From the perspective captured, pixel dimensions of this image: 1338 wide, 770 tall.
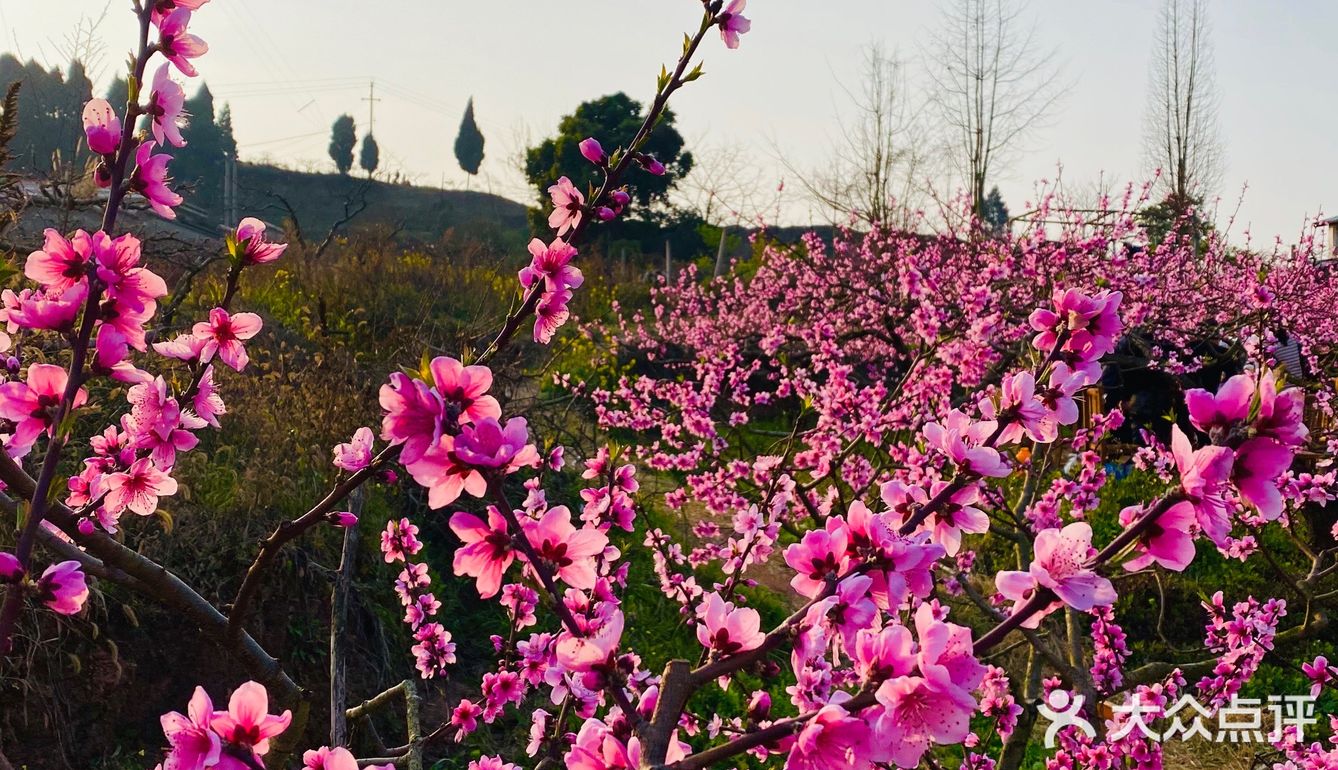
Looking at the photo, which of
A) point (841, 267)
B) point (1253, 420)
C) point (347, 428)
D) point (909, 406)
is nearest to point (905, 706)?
point (1253, 420)

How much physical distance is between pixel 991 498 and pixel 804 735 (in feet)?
11.8

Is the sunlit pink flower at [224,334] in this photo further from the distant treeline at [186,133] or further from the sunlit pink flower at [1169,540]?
the distant treeline at [186,133]

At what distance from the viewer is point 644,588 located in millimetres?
6512

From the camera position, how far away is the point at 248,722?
3.24ft

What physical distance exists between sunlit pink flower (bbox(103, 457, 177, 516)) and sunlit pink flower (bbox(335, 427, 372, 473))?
403 mm

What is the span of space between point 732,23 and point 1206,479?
4.15ft

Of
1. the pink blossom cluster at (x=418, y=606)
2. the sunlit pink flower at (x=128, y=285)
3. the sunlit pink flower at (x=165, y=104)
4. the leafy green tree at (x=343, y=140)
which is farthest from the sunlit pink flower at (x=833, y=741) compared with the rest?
the leafy green tree at (x=343, y=140)

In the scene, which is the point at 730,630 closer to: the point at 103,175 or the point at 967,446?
the point at 967,446

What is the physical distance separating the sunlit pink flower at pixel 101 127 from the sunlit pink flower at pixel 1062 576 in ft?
4.85

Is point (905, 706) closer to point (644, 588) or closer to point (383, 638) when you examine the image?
point (383, 638)

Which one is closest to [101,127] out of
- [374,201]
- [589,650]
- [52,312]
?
[52,312]

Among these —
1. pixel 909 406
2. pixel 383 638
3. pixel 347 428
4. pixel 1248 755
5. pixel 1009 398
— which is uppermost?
pixel 1009 398

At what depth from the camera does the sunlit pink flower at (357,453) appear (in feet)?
4.88

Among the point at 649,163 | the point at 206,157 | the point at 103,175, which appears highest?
the point at 206,157
